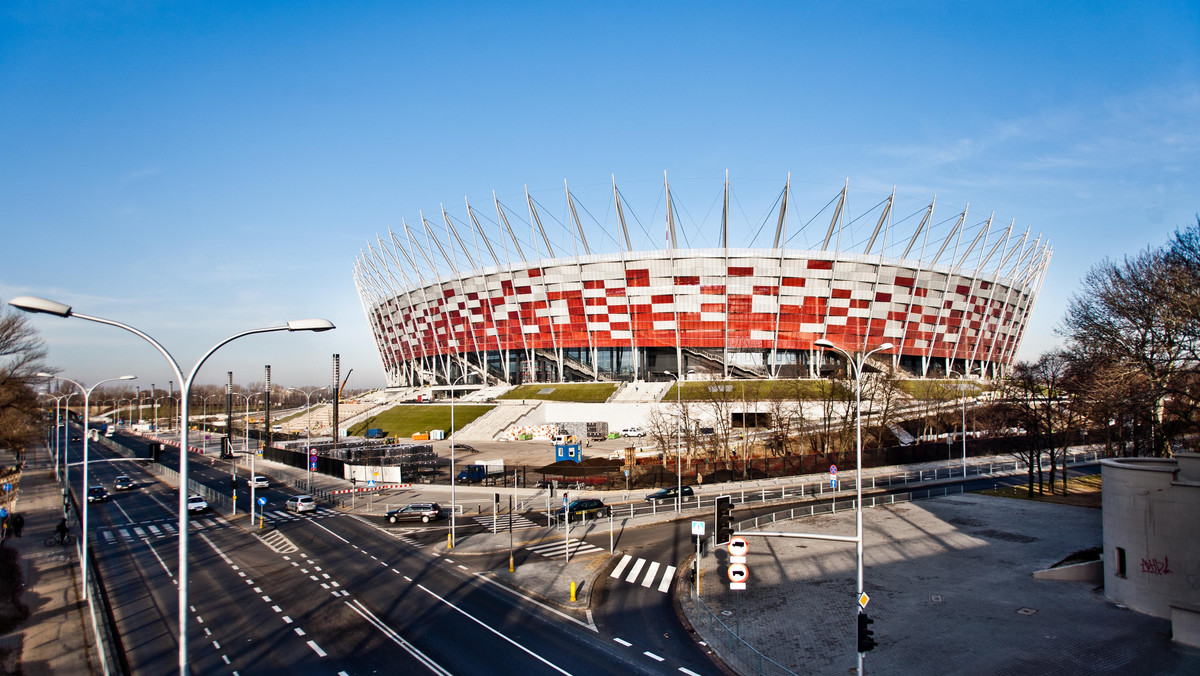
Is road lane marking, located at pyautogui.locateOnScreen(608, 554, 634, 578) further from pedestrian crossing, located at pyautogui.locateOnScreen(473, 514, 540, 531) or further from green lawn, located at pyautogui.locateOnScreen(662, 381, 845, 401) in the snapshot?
green lawn, located at pyautogui.locateOnScreen(662, 381, 845, 401)

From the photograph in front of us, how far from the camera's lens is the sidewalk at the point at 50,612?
719 inches

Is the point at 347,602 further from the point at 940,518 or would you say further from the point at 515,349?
the point at 515,349

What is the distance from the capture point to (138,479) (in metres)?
64.3

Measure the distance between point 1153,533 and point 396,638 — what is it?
25.0 m

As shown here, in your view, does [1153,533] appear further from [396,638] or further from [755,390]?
[755,390]

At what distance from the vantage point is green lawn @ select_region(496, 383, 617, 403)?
9050cm

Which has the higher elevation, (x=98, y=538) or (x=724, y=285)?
(x=724, y=285)

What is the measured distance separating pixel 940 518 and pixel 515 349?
8335 centimetres

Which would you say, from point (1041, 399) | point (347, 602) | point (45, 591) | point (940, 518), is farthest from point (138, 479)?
point (1041, 399)

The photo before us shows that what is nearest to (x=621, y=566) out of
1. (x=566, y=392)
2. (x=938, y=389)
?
(x=566, y=392)

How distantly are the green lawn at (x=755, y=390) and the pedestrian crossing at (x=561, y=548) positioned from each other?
3870 centimetres

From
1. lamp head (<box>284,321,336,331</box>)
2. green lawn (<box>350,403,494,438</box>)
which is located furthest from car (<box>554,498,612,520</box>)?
green lawn (<box>350,403,494,438</box>)

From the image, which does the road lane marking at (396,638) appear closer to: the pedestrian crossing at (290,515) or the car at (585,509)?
the car at (585,509)

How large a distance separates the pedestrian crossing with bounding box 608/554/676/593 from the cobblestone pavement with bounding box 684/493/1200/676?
167 centimetres
